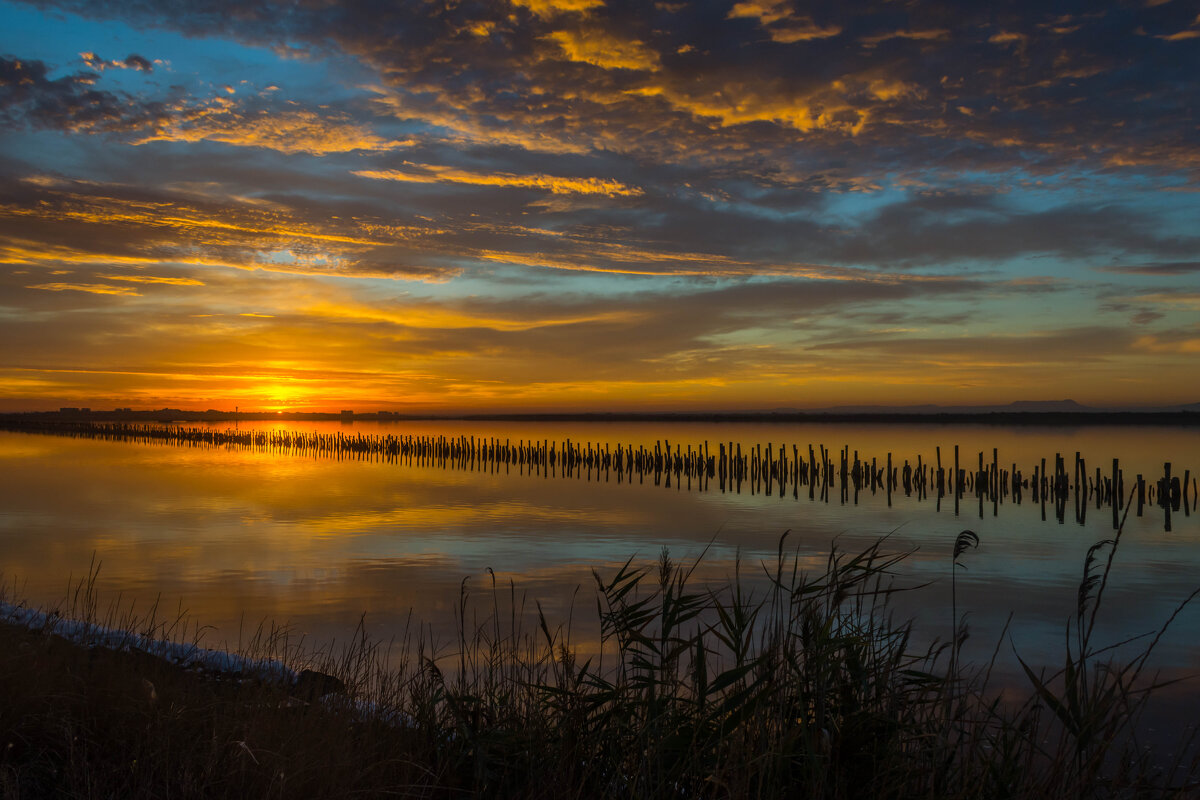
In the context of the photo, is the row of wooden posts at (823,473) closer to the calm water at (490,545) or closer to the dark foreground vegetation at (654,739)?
the calm water at (490,545)

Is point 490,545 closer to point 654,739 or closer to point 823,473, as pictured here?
point 654,739

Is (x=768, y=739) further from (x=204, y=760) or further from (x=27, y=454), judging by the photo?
(x=27, y=454)

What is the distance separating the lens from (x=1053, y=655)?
10.3m

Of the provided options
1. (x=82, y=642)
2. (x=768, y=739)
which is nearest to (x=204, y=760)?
(x=768, y=739)

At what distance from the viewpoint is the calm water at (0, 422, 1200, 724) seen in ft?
41.5

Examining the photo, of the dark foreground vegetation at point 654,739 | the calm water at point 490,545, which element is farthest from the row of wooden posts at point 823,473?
the dark foreground vegetation at point 654,739

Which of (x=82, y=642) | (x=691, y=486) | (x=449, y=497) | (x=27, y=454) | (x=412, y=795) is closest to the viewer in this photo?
(x=412, y=795)

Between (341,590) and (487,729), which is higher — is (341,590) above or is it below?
below

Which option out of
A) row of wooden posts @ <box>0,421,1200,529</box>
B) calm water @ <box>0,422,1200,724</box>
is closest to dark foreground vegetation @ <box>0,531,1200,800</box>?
calm water @ <box>0,422,1200,724</box>

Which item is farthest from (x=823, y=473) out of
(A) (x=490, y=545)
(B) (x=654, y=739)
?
(B) (x=654, y=739)

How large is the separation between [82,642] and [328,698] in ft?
8.90

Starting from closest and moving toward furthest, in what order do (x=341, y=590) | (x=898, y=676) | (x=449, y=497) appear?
1. (x=898, y=676)
2. (x=341, y=590)
3. (x=449, y=497)

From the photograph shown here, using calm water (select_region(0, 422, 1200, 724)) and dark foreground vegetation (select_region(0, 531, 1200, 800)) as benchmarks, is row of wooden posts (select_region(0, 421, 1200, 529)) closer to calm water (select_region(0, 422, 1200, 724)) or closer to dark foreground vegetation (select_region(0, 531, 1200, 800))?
calm water (select_region(0, 422, 1200, 724))

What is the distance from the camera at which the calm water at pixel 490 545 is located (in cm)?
1265
